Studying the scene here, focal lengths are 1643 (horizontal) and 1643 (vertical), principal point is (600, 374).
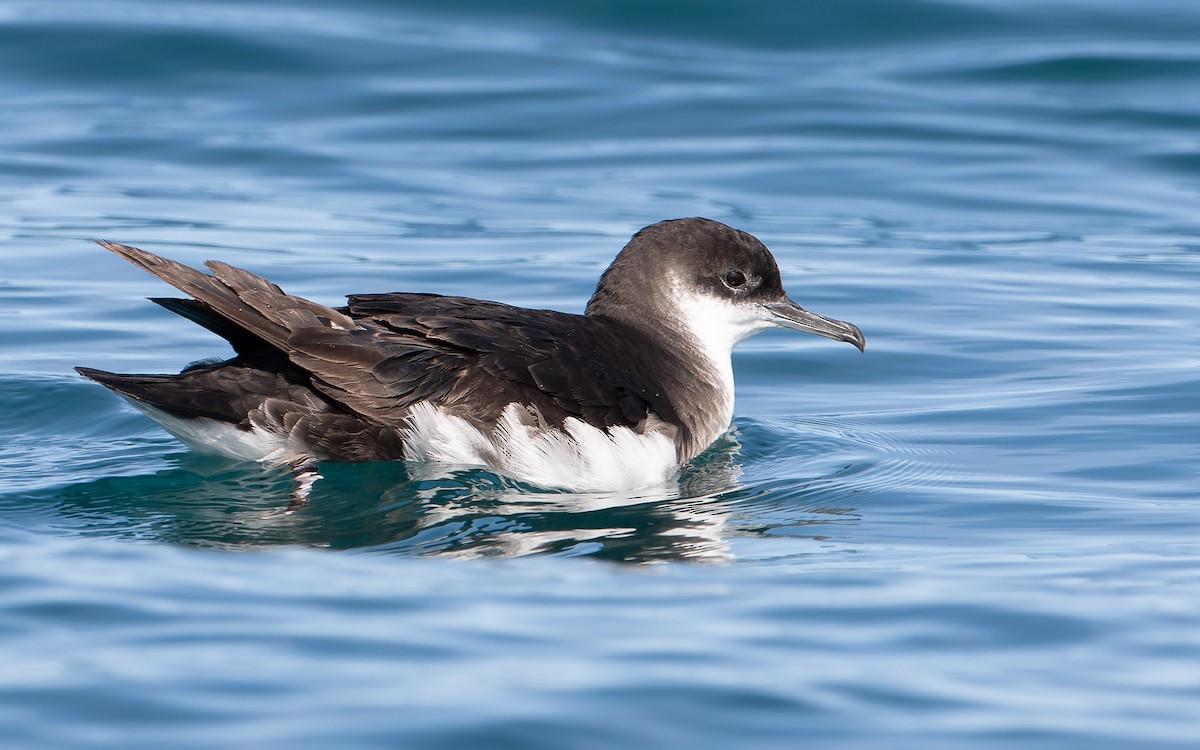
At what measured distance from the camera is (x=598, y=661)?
458 cm

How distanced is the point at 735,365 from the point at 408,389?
12.6ft

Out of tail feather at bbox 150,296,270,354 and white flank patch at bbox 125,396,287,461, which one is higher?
tail feather at bbox 150,296,270,354

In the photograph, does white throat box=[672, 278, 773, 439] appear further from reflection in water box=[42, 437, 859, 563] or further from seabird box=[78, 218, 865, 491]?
reflection in water box=[42, 437, 859, 563]

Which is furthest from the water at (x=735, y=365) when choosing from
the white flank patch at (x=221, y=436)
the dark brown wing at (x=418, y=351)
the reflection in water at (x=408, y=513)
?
the dark brown wing at (x=418, y=351)

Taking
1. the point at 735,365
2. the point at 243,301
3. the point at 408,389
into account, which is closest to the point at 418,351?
the point at 408,389

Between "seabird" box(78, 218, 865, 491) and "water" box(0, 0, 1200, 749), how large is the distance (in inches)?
7.7

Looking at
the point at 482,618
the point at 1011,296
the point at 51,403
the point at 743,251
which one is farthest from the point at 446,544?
the point at 1011,296

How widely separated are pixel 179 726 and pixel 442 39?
14.4m

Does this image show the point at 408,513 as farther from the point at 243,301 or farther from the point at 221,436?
the point at 243,301

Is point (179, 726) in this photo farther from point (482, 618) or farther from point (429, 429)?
point (429, 429)

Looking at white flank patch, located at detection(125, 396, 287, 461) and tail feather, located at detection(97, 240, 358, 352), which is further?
white flank patch, located at detection(125, 396, 287, 461)

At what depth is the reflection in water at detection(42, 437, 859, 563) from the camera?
240 inches

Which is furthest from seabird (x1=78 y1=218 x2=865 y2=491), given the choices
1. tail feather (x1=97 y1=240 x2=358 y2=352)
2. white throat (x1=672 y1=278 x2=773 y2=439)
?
white throat (x1=672 y1=278 x2=773 y2=439)

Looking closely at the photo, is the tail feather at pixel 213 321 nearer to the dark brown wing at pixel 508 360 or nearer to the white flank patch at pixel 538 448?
the dark brown wing at pixel 508 360
